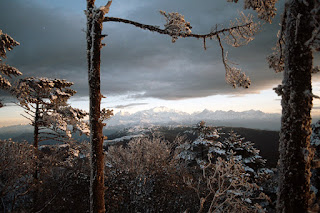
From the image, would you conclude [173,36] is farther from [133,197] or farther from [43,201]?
[43,201]

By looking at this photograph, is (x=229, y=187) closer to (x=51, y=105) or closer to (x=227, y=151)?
(x=51, y=105)

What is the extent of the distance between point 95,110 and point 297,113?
455 cm

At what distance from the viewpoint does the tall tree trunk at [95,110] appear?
14.5ft

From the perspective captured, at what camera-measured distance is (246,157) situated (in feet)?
61.7

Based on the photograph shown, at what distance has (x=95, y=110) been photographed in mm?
4562

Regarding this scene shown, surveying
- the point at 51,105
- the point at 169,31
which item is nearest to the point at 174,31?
the point at 169,31

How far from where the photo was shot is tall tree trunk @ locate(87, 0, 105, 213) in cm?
442

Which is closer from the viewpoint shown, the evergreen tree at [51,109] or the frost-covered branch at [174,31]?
the frost-covered branch at [174,31]

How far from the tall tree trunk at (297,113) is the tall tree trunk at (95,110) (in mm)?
4149

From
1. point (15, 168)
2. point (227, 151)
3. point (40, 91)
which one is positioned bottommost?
point (227, 151)

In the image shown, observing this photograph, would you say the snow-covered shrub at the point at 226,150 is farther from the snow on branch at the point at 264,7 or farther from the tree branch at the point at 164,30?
the snow on branch at the point at 264,7

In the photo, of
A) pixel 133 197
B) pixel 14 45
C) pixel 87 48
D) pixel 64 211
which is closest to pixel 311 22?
pixel 87 48

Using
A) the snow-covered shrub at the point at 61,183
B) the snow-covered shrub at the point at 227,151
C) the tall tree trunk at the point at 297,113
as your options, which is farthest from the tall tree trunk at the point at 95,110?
the snow-covered shrub at the point at 227,151

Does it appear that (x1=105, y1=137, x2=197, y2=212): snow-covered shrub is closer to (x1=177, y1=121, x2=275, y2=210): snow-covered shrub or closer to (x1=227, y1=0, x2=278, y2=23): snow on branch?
(x1=177, y1=121, x2=275, y2=210): snow-covered shrub
